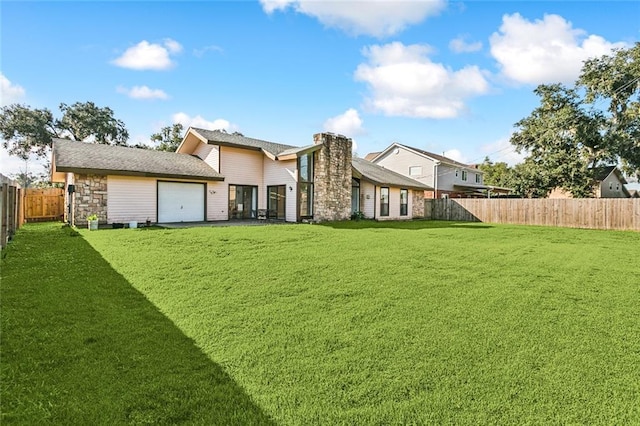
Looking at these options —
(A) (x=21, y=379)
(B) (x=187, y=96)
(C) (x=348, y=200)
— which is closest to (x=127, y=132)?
(B) (x=187, y=96)

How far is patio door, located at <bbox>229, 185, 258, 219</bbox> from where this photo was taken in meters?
17.7

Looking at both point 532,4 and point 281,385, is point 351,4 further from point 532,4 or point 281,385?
point 281,385

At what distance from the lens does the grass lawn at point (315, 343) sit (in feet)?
8.05

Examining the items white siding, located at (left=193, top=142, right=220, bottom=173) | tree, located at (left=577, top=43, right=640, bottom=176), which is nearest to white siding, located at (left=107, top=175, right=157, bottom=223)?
white siding, located at (left=193, top=142, right=220, bottom=173)

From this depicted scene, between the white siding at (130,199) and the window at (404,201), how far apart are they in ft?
49.9

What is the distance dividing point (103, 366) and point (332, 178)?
1579 centimetres

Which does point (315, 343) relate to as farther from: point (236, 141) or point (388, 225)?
point (236, 141)

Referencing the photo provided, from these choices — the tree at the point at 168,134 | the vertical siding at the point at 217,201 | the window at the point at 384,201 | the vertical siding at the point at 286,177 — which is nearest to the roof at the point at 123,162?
the vertical siding at the point at 217,201

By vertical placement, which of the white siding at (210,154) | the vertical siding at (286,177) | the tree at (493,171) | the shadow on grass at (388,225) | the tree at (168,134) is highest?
the tree at (168,134)

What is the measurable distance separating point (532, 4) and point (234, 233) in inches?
497

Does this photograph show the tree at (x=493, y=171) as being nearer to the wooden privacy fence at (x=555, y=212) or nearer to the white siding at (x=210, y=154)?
the wooden privacy fence at (x=555, y=212)

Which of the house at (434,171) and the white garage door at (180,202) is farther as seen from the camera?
the house at (434,171)

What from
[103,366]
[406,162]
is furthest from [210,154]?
[406,162]

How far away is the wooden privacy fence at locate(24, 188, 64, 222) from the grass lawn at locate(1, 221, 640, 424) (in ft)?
45.4
